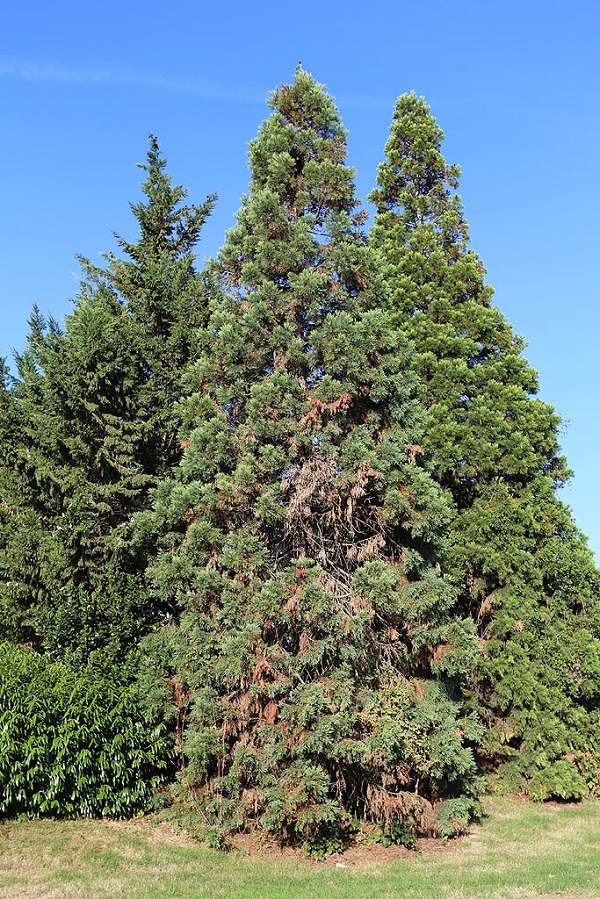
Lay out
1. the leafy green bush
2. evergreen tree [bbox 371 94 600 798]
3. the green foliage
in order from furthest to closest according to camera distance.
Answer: evergreen tree [bbox 371 94 600 798], the green foliage, the leafy green bush

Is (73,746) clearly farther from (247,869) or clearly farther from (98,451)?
(98,451)

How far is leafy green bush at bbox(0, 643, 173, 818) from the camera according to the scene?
24.7ft

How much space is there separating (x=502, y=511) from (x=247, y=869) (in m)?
6.64

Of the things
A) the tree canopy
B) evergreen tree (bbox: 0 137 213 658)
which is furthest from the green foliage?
evergreen tree (bbox: 0 137 213 658)

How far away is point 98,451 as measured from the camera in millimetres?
10312

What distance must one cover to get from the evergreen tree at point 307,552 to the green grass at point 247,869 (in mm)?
466

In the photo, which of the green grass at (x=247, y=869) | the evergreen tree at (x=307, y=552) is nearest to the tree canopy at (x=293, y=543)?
the evergreen tree at (x=307, y=552)

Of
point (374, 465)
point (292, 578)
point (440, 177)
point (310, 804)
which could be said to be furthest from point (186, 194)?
point (310, 804)

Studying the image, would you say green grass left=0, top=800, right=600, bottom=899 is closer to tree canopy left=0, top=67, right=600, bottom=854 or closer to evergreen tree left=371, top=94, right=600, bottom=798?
tree canopy left=0, top=67, right=600, bottom=854

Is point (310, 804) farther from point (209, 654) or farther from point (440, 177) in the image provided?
point (440, 177)

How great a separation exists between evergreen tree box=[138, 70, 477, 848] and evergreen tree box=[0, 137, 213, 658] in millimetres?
1145

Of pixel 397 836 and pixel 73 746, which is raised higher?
pixel 73 746

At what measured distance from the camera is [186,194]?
12.7m

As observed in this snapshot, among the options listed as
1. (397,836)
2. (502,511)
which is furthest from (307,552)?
(502,511)
